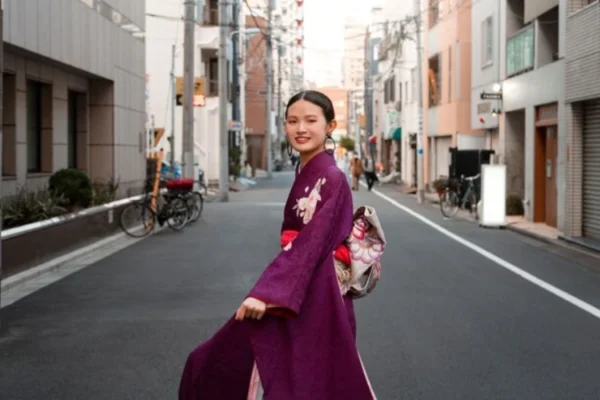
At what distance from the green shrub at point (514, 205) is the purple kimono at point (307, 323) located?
898 inches

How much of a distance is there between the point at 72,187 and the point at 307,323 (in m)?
14.5

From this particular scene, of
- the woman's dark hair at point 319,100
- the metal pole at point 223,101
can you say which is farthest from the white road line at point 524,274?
the metal pole at point 223,101

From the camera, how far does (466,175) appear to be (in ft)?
96.0

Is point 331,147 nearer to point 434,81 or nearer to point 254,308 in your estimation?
point 254,308

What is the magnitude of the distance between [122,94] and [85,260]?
938 cm

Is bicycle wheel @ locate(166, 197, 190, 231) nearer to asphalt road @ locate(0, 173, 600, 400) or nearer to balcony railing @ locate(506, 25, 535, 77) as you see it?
asphalt road @ locate(0, 173, 600, 400)

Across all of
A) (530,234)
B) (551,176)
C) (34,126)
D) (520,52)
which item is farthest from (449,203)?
(34,126)

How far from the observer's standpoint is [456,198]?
26953 mm

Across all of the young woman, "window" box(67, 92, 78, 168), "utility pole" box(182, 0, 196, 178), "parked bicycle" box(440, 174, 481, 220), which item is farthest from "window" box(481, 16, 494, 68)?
the young woman

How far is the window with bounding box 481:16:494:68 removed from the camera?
30.4 m

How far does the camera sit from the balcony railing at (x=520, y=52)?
2452 cm

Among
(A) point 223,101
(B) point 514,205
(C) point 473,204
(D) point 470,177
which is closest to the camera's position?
(B) point 514,205

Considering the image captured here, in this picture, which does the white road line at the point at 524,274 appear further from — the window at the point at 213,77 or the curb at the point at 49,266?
the window at the point at 213,77

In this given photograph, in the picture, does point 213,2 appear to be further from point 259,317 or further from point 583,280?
point 259,317
